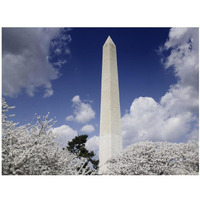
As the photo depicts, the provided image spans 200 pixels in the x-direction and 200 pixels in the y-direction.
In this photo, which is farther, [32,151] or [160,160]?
[160,160]

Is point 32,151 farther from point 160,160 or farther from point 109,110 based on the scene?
point 109,110

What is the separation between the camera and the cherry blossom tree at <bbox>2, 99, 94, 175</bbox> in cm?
341

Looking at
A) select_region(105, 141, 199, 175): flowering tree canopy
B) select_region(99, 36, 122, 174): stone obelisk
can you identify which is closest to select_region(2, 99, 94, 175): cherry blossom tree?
select_region(105, 141, 199, 175): flowering tree canopy

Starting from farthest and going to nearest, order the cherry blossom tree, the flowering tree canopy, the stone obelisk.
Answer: the stone obelisk, the flowering tree canopy, the cherry blossom tree

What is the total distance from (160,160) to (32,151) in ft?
9.56

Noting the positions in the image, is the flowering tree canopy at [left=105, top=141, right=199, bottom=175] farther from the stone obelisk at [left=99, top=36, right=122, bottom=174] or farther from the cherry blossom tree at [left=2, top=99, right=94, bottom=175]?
the stone obelisk at [left=99, top=36, right=122, bottom=174]

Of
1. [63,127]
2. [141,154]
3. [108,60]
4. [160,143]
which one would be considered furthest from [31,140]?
[108,60]

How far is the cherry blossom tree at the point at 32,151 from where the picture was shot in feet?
11.2

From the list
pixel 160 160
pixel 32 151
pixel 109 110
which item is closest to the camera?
pixel 32 151

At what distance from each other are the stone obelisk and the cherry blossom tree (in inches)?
109

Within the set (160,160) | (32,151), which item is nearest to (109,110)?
(160,160)

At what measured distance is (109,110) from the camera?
23.6 ft
